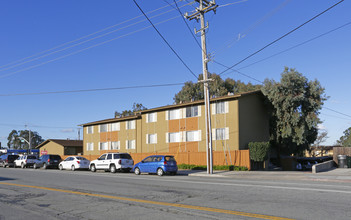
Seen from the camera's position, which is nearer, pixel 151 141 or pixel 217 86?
pixel 151 141

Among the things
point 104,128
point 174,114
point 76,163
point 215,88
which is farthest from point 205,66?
point 215,88

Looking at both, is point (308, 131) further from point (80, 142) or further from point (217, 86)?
point (80, 142)

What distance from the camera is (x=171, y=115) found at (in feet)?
117

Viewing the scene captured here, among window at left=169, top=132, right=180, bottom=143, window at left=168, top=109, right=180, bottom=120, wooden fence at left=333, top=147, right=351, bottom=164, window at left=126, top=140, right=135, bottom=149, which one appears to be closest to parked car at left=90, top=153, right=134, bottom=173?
window at left=169, top=132, right=180, bottom=143

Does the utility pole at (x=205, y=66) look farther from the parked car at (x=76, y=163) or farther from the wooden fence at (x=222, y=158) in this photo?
the parked car at (x=76, y=163)

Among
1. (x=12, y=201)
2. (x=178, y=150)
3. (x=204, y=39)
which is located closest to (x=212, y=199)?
(x=12, y=201)

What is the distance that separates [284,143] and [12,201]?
29180 mm

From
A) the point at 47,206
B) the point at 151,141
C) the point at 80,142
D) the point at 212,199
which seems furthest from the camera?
the point at 80,142

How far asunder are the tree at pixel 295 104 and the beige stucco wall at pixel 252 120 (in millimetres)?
1529

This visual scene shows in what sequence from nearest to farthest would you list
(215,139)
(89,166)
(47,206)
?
(47,206) < (89,166) < (215,139)

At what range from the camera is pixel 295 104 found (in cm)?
3158

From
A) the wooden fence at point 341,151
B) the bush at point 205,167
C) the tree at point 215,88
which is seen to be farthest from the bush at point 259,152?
the tree at point 215,88

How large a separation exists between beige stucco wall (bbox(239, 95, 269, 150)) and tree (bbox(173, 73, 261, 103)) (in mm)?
18772

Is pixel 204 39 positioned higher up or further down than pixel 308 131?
higher up
